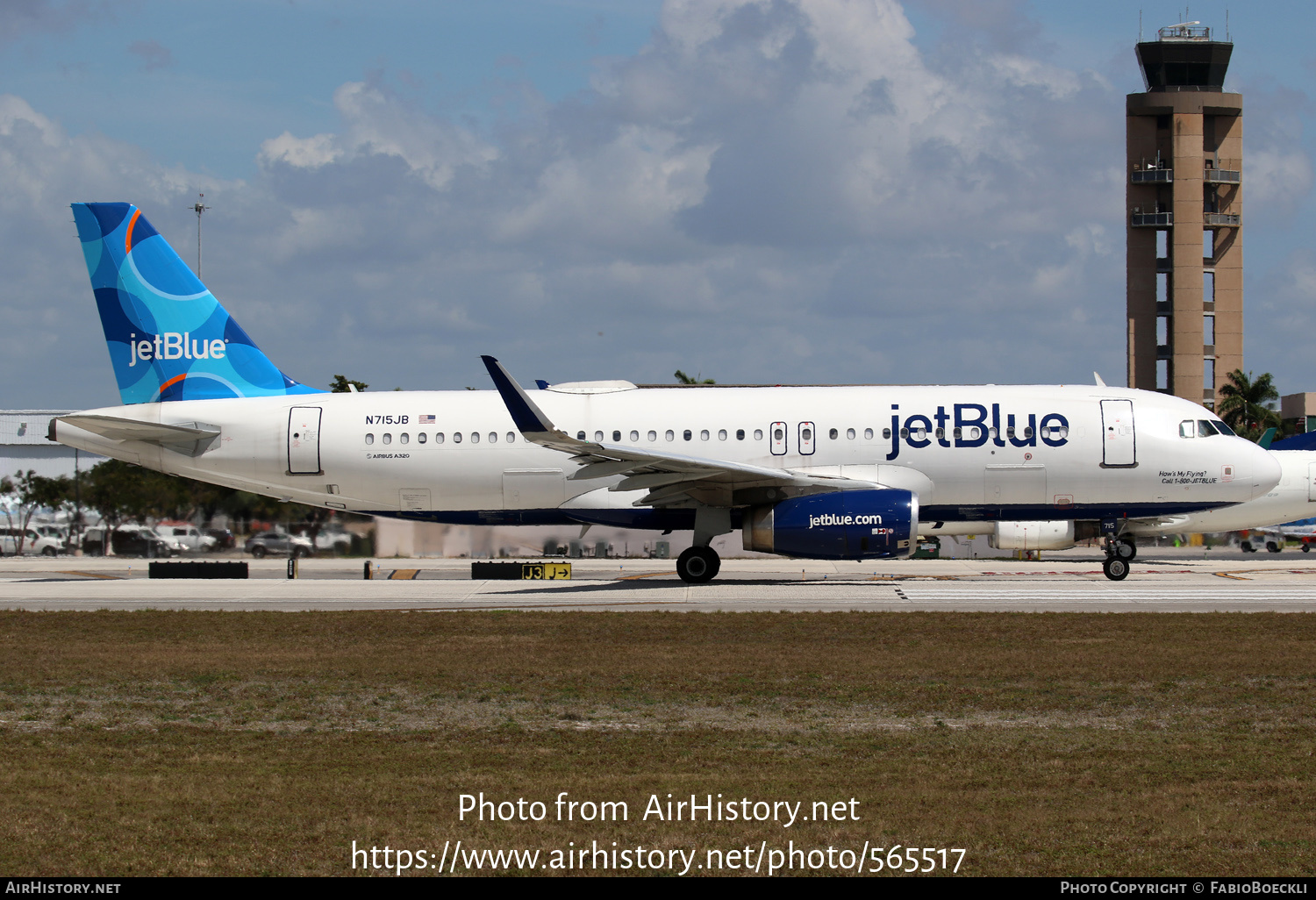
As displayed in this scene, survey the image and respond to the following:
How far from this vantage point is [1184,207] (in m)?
103

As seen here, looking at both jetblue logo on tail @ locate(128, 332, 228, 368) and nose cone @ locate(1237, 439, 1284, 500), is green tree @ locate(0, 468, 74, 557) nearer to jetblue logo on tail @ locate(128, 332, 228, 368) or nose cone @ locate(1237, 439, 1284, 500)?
jetblue logo on tail @ locate(128, 332, 228, 368)

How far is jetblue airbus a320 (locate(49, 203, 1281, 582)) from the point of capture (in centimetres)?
2772

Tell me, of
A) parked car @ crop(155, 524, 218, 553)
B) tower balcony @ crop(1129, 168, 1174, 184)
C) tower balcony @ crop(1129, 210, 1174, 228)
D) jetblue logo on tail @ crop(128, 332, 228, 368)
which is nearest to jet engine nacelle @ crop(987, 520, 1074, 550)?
jetblue logo on tail @ crop(128, 332, 228, 368)

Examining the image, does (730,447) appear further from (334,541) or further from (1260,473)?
(334,541)

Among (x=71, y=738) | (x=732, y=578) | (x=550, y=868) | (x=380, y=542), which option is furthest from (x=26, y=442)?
(x=550, y=868)

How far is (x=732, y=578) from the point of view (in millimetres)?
31875

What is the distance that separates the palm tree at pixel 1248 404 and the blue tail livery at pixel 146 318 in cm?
7234

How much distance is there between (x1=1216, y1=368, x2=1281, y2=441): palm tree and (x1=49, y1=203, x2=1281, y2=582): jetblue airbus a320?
6081 centimetres

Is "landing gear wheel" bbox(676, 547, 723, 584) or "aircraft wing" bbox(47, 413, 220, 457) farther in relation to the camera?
"aircraft wing" bbox(47, 413, 220, 457)

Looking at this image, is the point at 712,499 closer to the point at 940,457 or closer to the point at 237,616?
the point at 940,457

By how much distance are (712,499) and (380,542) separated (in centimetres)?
1275

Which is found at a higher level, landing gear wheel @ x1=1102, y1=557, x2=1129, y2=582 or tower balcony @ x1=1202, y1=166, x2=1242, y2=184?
tower balcony @ x1=1202, y1=166, x2=1242, y2=184

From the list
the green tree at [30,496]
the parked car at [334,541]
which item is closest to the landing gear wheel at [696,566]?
the parked car at [334,541]

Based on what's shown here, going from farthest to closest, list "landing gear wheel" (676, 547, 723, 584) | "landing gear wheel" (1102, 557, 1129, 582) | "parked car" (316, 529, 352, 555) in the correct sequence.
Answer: "parked car" (316, 529, 352, 555)
"landing gear wheel" (1102, 557, 1129, 582)
"landing gear wheel" (676, 547, 723, 584)
